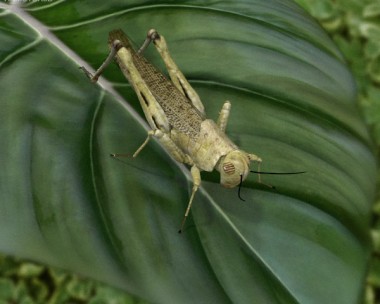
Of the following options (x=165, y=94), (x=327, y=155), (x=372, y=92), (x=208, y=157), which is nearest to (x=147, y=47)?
(x=165, y=94)

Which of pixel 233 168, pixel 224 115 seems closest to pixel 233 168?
pixel 233 168

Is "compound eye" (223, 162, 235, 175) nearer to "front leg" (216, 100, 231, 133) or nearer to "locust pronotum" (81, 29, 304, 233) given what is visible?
"locust pronotum" (81, 29, 304, 233)

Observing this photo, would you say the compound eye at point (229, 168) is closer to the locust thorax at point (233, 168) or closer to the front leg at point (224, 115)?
the locust thorax at point (233, 168)

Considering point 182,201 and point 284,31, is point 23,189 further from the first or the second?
point 284,31

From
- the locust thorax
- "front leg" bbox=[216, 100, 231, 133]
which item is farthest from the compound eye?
"front leg" bbox=[216, 100, 231, 133]

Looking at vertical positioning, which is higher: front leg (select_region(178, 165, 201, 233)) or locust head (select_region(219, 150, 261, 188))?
locust head (select_region(219, 150, 261, 188))

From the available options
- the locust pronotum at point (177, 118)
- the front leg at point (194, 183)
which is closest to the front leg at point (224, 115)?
the locust pronotum at point (177, 118)
